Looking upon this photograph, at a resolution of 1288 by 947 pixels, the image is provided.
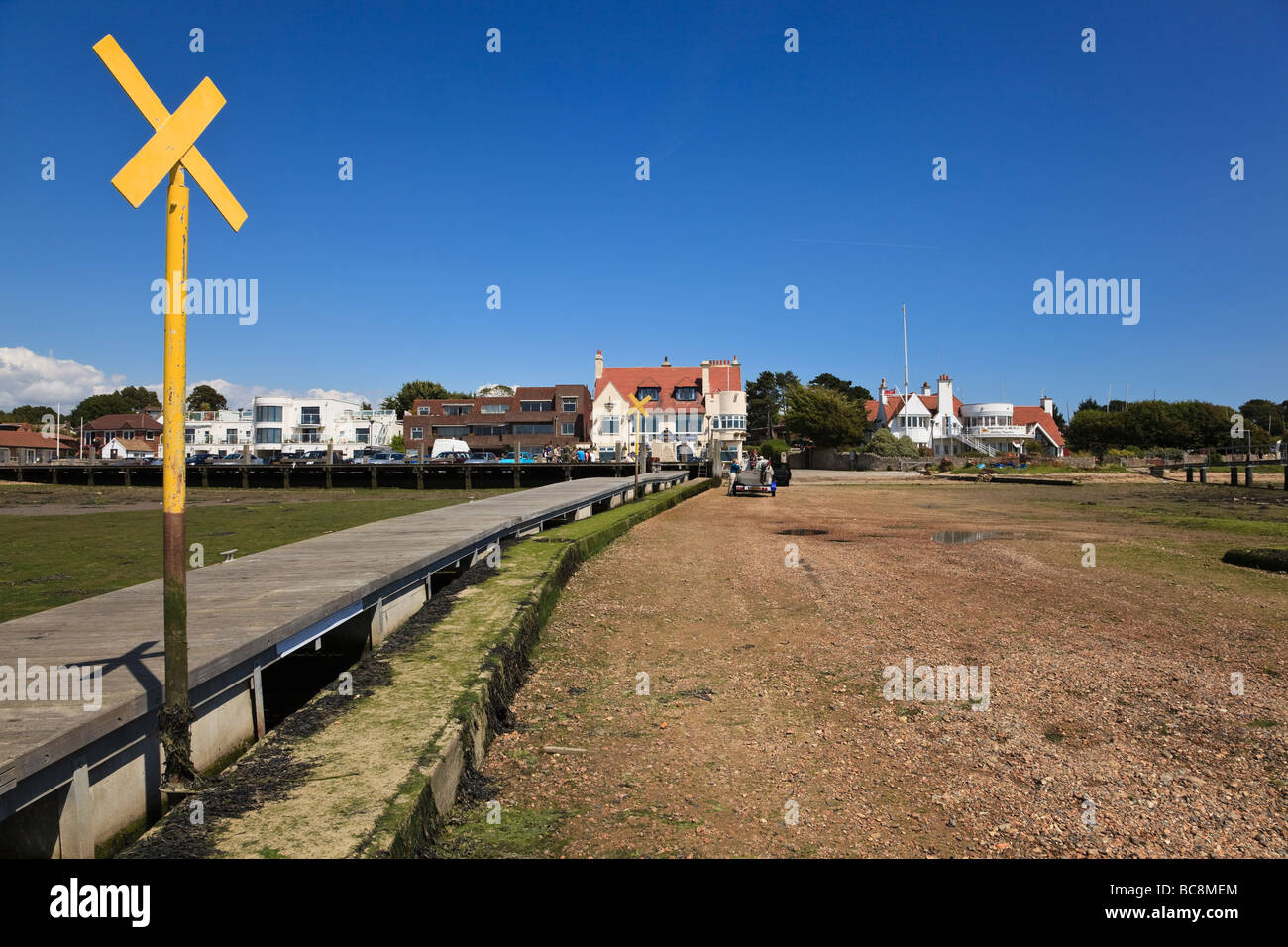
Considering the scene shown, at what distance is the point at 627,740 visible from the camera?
5.45 metres

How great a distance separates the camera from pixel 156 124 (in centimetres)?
367

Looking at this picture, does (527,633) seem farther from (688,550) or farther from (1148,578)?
(1148,578)

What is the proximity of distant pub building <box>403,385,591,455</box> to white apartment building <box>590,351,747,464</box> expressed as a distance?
5.05 metres

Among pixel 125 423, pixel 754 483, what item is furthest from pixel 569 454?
pixel 125 423

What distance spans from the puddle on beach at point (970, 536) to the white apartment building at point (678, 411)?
60503mm

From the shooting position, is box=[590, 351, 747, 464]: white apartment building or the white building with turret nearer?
box=[590, 351, 747, 464]: white apartment building

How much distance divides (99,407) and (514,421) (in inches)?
4254

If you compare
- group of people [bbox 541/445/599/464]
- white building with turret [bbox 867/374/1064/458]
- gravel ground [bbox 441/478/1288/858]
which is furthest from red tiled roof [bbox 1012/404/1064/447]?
gravel ground [bbox 441/478/1288/858]

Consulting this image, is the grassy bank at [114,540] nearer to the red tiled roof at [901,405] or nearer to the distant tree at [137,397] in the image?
the red tiled roof at [901,405]

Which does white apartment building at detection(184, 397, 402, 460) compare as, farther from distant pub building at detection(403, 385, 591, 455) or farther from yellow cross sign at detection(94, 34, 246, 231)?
yellow cross sign at detection(94, 34, 246, 231)

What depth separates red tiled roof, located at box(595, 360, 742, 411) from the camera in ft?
272

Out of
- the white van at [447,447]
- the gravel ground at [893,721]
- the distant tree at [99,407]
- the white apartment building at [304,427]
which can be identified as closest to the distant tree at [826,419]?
the white van at [447,447]

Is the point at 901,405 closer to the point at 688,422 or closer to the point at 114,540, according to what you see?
the point at 688,422
